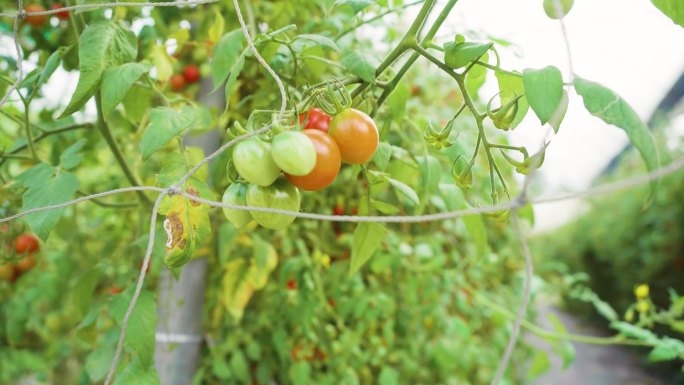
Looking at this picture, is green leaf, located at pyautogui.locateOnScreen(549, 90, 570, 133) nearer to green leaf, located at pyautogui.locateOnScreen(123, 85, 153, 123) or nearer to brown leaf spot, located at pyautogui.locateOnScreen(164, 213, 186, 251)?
brown leaf spot, located at pyautogui.locateOnScreen(164, 213, 186, 251)

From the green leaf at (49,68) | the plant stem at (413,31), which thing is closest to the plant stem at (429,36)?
the plant stem at (413,31)

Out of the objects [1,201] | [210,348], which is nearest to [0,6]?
[1,201]

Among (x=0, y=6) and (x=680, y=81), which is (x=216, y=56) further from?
(x=680, y=81)

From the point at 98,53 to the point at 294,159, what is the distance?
0.24m

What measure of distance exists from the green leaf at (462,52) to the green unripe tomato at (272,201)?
0.17m

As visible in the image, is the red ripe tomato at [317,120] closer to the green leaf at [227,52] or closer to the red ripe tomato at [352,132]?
the red ripe tomato at [352,132]

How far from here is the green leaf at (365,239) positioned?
0.54 m

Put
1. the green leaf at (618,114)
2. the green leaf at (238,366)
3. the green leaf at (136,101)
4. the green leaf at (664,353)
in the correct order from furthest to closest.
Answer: the green leaf at (238,366)
the green leaf at (664,353)
the green leaf at (136,101)
the green leaf at (618,114)

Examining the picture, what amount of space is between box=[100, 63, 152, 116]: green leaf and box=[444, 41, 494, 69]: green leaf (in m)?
0.25

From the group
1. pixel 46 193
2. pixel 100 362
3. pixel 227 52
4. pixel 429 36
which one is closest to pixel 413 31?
pixel 429 36

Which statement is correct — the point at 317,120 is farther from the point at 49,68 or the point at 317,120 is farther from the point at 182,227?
the point at 49,68

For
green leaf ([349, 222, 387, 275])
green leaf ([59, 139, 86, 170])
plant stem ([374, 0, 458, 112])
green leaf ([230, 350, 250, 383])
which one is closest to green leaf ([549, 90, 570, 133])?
plant stem ([374, 0, 458, 112])

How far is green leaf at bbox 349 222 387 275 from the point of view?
0.54 meters

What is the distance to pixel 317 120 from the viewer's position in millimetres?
409
